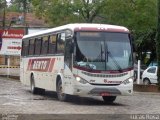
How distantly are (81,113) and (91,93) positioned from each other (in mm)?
3119

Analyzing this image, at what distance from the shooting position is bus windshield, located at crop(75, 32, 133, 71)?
18.5 m

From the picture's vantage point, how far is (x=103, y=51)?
61.4ft

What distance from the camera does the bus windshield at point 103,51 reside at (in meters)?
18.5

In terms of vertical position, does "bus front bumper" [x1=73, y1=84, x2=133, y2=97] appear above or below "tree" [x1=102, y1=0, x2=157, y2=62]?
below

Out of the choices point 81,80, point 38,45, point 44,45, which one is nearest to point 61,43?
point 81,80

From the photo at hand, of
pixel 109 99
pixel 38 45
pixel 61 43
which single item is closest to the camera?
pixel 61 43

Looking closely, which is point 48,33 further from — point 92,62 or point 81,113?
point 81,113

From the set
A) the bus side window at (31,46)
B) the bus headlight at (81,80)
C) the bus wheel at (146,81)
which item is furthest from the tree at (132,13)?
the bus headlight at (81,80)

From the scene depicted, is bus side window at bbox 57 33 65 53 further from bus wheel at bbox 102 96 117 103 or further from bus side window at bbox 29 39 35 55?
bus side window at bbox 29 39 35 55

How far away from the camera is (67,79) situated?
19.2m

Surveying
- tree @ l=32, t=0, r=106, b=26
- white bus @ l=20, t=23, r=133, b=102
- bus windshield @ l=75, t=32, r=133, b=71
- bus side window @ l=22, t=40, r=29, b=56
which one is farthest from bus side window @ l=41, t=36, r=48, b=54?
tree @ l=32, t=0, r=106, b=26

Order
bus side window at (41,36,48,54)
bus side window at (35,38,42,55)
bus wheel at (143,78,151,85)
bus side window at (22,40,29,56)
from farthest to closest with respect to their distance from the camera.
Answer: bus wheel at (143,78,151,85)
bus side window at (22,40,29,56)
bus side window at (35,38,42,55)
bus side window at (41,36,48,54)

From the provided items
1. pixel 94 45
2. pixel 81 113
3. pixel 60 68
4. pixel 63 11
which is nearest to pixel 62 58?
pixel 60 68

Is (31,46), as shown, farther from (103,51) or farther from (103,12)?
(103,12)
